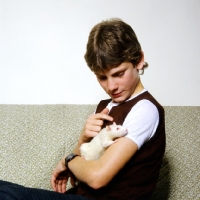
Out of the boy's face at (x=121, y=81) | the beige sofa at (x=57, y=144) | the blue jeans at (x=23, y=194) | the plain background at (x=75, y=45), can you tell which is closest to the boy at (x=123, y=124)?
the boy's face at (x=121, y=81)

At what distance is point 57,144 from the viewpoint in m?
1.33

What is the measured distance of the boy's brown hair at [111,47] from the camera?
0.86 m

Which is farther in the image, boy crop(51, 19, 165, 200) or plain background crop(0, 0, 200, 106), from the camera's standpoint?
plain background crop(0, 0, 200, 106)

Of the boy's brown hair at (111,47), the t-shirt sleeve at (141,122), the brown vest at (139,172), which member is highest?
the boy's brown hair at (111,47)

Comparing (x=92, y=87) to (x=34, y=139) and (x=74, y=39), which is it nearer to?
(x=74, y=39)

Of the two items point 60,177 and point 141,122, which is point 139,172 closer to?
point 141,122

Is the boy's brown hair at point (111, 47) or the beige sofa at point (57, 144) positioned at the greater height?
the boy's brown hair at point (111, 47)

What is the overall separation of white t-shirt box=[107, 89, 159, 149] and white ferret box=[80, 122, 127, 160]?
0.03 meters

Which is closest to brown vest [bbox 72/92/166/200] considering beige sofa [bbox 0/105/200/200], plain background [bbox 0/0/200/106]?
beige sofa [bbox 0/105/200/200]

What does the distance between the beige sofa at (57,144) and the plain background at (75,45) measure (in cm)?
16

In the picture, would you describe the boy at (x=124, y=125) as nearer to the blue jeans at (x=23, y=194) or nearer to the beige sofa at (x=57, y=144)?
the blue jeans at (x=23, y=194)

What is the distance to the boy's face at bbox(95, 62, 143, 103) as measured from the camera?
882 mm

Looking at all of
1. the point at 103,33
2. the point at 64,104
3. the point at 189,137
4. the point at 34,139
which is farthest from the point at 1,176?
the point at 189,137

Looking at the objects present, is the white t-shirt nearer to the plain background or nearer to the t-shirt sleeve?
the t-shirt sleeve
